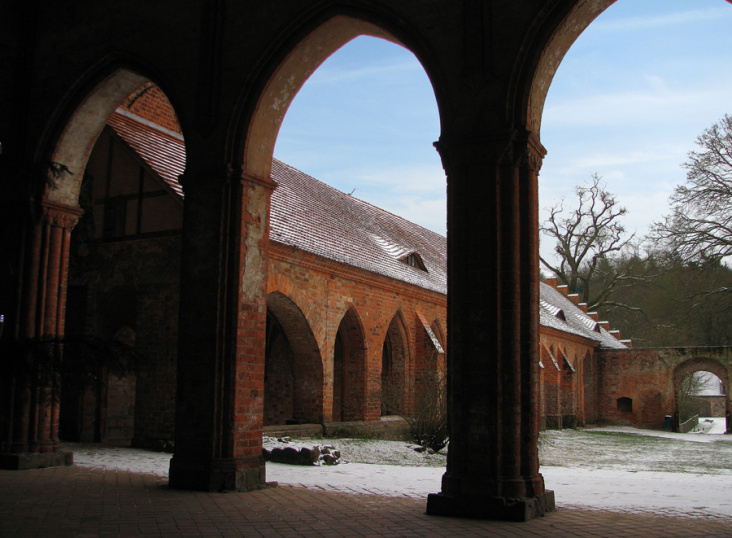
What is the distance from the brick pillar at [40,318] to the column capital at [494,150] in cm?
579

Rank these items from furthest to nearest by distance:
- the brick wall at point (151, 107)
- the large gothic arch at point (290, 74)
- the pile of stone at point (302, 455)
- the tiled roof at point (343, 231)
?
the tiled roof at point (343, 231) < the brick wall at point (151, 107) < the pile of stone at point (302, 455) < the large gothic arch at point (290, 74)

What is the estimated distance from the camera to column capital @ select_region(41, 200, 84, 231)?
9.70 m

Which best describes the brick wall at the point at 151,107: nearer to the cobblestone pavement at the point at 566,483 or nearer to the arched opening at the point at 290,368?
the arched opening at the point at 290,368

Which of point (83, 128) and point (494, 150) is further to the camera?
point (83, 128)

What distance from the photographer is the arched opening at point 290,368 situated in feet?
53.5

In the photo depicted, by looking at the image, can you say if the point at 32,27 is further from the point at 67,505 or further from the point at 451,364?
the point at 451,364

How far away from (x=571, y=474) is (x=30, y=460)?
7.76 meters

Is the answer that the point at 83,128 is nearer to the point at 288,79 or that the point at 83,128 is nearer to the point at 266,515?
the point at 288,79

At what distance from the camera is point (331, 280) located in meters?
17.0

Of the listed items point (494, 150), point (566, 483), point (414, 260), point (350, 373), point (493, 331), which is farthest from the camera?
point (414, 260)

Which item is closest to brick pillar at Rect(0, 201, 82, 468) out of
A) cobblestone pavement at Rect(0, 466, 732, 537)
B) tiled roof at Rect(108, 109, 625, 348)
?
cobblestone pavement at Rect(0, 466, 732, 537)

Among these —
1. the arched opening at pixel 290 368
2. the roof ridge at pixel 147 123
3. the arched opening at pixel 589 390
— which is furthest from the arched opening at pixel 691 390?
the roof ridge at pixel 147 123

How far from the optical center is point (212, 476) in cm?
738

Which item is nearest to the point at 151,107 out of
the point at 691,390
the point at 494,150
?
the point at 494,150
